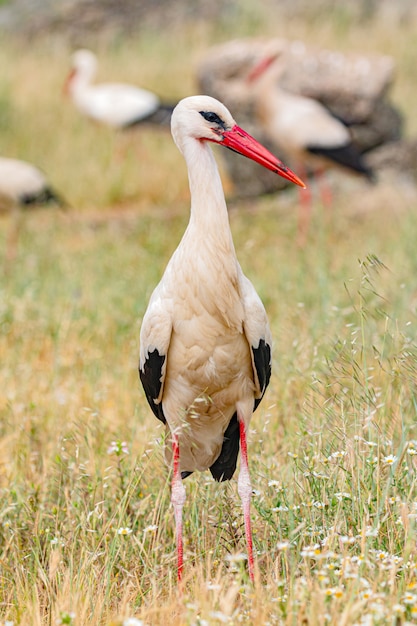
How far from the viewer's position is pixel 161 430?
12.8 feet

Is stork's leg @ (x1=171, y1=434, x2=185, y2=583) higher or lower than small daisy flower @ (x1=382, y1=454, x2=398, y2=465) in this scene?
lower

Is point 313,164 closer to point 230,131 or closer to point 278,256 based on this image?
point 278,256

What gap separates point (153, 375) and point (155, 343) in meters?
0.15

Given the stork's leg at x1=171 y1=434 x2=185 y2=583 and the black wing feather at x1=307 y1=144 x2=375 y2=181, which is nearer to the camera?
the stork's leg at x1=171 y1=434 x2=185 y2=583

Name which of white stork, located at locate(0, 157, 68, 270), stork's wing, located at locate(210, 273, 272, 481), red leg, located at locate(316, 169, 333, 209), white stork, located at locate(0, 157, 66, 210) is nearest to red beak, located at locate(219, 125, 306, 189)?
stork's wing, located at locate(210, 273, 272, 481)

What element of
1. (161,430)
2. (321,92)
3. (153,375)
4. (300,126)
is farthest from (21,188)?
(153,375)

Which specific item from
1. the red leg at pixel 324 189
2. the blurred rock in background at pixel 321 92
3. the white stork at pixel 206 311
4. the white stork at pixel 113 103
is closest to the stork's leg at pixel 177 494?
the white stork at pixel 206 311

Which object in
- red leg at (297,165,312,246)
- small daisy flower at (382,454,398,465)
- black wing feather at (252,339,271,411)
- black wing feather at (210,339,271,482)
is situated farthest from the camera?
red leg at (297,165,312,246)

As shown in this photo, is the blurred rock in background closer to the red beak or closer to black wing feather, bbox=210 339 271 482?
black wing feather, bbox=210 339 271 482

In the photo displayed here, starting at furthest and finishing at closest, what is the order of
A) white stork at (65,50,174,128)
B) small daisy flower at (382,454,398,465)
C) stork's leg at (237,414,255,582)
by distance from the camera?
white stork at (65,50,174,128) → stork's leg at (237,414,255,582) → small daisy flower at (382,454,398,465)

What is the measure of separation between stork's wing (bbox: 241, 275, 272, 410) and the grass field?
0.16 meters

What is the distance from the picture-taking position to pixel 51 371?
529 cm

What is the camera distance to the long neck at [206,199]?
123 inches

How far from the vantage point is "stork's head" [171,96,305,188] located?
316cm
